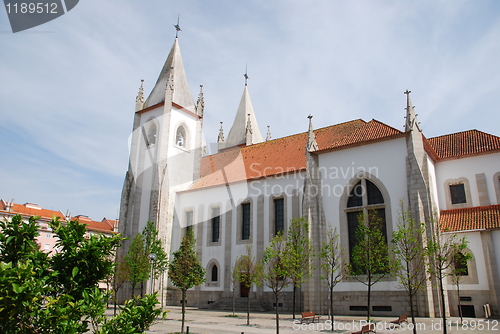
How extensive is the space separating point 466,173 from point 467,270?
7.03m

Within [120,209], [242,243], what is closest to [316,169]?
[242,243]

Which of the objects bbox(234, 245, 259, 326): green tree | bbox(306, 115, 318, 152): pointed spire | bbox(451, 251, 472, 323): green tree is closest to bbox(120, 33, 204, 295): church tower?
bbox(234, 245, 259, 326): green tree

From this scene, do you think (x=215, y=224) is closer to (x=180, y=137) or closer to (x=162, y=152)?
(x=162, y=152)

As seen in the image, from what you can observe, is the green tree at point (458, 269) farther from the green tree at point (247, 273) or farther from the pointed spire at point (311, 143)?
the pointed spire at point (311, 143)

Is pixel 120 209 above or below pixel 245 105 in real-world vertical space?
below

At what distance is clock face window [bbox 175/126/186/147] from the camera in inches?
1516

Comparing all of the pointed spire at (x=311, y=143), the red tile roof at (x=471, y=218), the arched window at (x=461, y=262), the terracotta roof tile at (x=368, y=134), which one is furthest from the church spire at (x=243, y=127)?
the arched window at (x=461, y=262)

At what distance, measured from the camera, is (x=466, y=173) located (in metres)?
25.4

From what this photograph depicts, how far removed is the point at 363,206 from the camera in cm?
2395

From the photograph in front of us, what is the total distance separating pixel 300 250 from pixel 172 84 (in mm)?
22884

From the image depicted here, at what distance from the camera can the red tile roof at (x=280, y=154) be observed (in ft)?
85.0

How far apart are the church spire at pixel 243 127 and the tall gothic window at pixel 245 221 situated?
52.0ft

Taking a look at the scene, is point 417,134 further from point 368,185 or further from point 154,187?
point 154,187

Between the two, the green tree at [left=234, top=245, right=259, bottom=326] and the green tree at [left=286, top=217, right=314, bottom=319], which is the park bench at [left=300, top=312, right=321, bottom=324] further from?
the green tree at [left=234, top=245, right=259, bottom=326]
